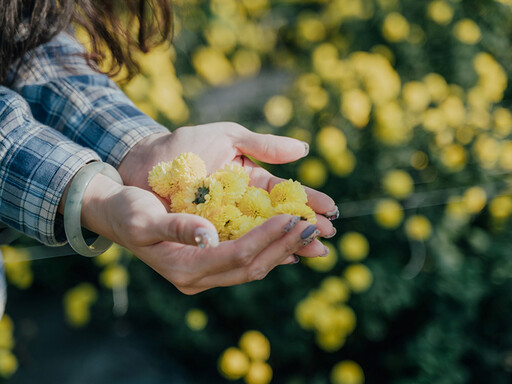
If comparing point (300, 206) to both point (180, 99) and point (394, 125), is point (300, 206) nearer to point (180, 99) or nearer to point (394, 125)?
point (394, 125)

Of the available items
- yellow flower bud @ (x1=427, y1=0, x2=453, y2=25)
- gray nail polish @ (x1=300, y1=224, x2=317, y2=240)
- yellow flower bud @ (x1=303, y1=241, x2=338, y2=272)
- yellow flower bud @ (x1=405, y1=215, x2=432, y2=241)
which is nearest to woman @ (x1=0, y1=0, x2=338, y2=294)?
gray nail polish @ (x1=300, y1=224, x2=317, y2=240)

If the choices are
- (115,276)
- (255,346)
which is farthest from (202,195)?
(115,276)

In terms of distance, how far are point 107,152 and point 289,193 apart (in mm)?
435

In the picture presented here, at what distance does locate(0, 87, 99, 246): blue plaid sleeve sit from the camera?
904 millimetres

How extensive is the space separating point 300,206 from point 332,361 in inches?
37.1

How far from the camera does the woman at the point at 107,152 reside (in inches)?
32.0

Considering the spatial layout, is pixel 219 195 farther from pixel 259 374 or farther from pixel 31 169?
pixel 259 374

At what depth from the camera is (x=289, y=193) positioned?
0.99m

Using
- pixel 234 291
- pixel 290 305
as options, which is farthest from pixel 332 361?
pixel 234 291

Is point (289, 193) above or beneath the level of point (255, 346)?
above

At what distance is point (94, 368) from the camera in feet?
5.86

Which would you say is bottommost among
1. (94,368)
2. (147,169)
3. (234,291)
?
(94,368)

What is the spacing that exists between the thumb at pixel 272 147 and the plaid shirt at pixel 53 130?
0.22 m

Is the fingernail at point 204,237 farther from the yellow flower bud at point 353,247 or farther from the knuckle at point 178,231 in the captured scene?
the yellow flower bud at point 353,247
